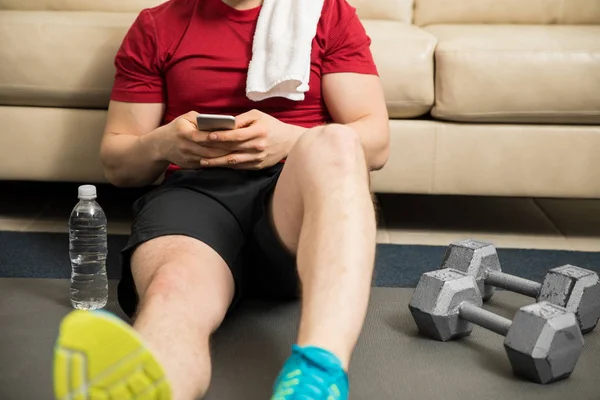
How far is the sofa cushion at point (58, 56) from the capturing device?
2018 millimetres

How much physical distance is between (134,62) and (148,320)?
1.91 feet

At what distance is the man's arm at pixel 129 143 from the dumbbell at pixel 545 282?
0.55 meters

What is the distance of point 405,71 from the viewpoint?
6.59ft

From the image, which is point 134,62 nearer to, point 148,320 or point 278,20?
point 278,20

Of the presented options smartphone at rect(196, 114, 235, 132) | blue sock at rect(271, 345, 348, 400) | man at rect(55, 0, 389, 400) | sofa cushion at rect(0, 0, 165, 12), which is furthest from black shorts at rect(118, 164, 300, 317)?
sofa cushion at rect(0, 0, 165, 12)

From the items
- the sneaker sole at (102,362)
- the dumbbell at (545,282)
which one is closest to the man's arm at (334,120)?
the dumbbell at (545,282)

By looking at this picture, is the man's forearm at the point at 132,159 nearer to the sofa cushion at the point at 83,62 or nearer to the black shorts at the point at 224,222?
the black shorts at the point at 224,222

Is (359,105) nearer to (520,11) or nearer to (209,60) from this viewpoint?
(209,60)

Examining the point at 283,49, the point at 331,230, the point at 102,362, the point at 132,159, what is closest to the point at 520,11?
the point at 283,49

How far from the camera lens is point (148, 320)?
116 cm

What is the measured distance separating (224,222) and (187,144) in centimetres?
14

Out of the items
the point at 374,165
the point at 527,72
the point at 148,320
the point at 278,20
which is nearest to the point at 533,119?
the point at 527,72

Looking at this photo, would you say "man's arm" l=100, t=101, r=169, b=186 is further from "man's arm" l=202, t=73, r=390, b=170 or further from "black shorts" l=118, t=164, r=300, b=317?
"man's arm" l=202, t=73, r=390, b=170

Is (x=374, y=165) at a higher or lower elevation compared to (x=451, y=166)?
higher
